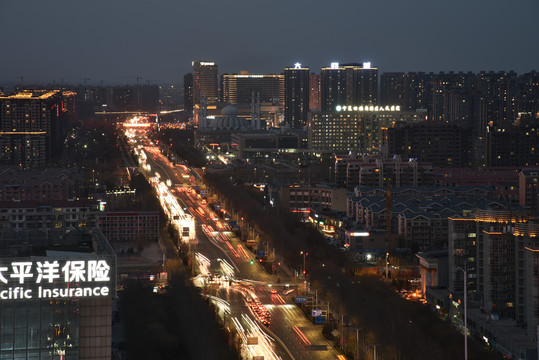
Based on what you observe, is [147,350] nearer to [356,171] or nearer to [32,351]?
[32,351]

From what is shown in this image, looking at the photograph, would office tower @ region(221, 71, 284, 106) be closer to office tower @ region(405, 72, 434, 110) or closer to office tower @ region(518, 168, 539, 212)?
office tower @ region(405, 72, 434, 110)

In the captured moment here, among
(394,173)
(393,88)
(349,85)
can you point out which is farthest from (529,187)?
(393,88)

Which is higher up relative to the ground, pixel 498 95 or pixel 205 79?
pixel 205 79

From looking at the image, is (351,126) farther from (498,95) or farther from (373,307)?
(373,307)

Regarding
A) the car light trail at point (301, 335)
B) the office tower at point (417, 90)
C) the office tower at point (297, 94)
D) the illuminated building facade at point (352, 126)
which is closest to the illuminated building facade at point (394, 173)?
the illuminated building facade at point (352, 126)

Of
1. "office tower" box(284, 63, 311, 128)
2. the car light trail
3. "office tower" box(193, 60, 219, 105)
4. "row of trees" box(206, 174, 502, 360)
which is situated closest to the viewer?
"row of trees" box(206, 174, 502, 360)

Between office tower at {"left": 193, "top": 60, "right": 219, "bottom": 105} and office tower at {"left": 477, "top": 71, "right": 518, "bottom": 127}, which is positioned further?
office tower at {"left": 193, "top": 60, "right": 219, "bottom": 105}

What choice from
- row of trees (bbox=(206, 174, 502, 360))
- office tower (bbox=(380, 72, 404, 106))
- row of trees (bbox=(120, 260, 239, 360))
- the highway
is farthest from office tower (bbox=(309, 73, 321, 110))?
row of trees (bbox=(120, 260, 239, 360))
